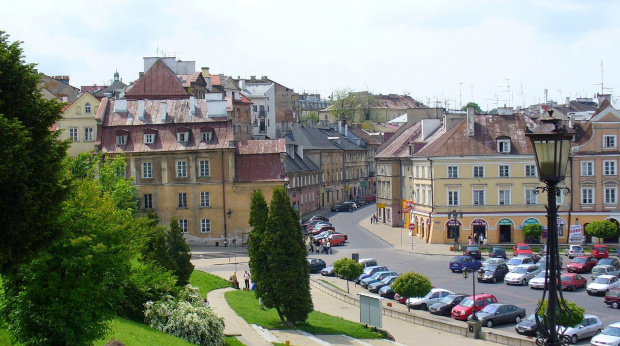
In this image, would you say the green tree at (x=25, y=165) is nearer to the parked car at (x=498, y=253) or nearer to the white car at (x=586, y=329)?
the white car at (x=586, y=329)

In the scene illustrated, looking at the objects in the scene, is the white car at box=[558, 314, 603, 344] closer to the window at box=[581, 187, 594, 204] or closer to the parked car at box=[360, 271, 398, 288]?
the parked car at box=[360, 271, 398, 288]

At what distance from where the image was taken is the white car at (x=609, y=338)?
32.9 metres

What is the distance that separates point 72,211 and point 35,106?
6176 mm

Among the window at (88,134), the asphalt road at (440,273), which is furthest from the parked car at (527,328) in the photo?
the window at (88,134)

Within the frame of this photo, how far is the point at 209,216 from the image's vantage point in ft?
221

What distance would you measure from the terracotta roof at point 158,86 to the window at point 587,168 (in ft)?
136

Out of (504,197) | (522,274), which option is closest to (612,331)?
(522,274)

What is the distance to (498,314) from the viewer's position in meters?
39.3

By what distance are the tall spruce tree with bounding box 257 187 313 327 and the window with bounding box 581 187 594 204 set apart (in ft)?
132

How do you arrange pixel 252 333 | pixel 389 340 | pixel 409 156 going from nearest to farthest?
pixel 252 333
pixel 389 340
pixel 409 156

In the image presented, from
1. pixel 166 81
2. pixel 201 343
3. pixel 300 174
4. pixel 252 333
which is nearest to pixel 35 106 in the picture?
pixel 201 343

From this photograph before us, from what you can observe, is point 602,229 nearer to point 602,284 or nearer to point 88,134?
point 602,284

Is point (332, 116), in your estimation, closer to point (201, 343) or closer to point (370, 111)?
point (370, 111)

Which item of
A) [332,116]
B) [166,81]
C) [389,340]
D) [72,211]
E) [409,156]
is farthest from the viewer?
[332,116]
